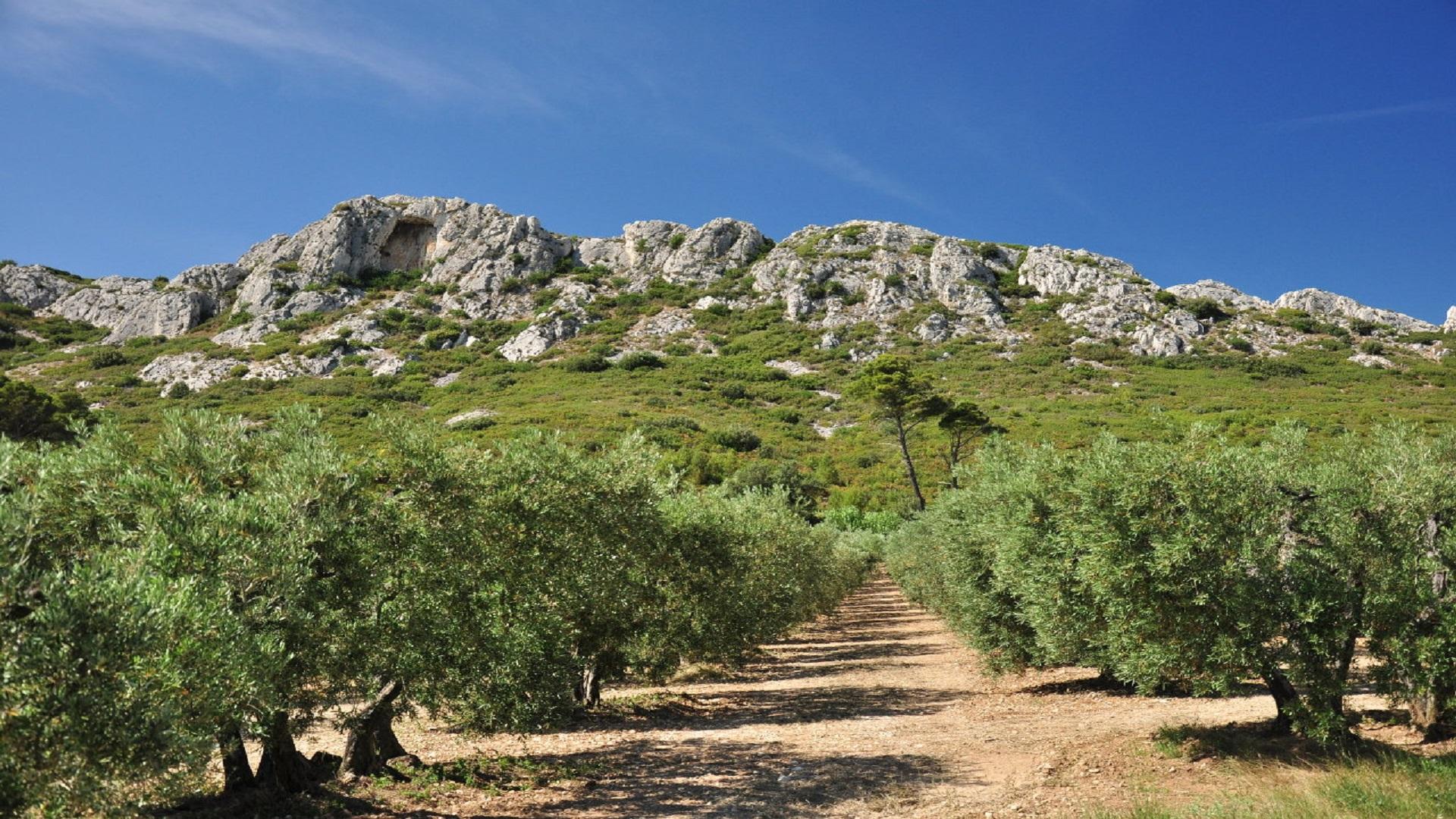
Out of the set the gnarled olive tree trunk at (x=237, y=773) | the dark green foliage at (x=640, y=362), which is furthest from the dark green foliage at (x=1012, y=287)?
the gnarled olive tree trunk at (x=237, y=773)

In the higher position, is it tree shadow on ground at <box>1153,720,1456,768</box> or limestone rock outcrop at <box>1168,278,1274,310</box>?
limestone rock outcrop at <box>1168,278,1274,310</box>

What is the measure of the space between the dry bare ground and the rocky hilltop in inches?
3742

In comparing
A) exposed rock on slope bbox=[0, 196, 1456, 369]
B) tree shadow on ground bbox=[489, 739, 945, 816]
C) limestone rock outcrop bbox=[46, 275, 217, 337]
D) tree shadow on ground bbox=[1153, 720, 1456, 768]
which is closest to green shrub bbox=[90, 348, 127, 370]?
exposed rock on slope bbox=[0, 196, 1456, 369]

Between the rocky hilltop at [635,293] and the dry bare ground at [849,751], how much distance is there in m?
95.0

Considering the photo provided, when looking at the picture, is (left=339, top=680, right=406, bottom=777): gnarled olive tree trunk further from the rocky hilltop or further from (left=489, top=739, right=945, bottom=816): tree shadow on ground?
the rocky hilltop

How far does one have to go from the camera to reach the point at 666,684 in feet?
78.8

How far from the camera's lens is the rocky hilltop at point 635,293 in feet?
374

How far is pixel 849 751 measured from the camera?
1531cm

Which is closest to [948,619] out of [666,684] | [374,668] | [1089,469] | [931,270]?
[666,684]

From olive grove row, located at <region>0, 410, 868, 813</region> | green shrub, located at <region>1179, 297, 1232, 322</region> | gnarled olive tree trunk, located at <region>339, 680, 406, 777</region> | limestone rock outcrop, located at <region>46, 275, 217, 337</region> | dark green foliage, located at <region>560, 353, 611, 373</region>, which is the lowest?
gnarled olive tree trunk, located at <region>339, 680, 406, 777</region>

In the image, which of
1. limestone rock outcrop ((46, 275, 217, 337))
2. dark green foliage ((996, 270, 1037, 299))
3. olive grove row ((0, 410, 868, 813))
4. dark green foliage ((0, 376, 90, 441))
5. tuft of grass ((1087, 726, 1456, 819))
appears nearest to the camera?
olive grove row ((0, 410, 868, 813))

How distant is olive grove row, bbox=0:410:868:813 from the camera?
589 cm

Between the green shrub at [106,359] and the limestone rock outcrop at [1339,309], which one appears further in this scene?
the limestone rock outcrop at [1339,309]

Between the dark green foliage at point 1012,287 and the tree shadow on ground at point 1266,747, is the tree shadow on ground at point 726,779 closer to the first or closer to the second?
the tree shadow on ground at point 1266,747
